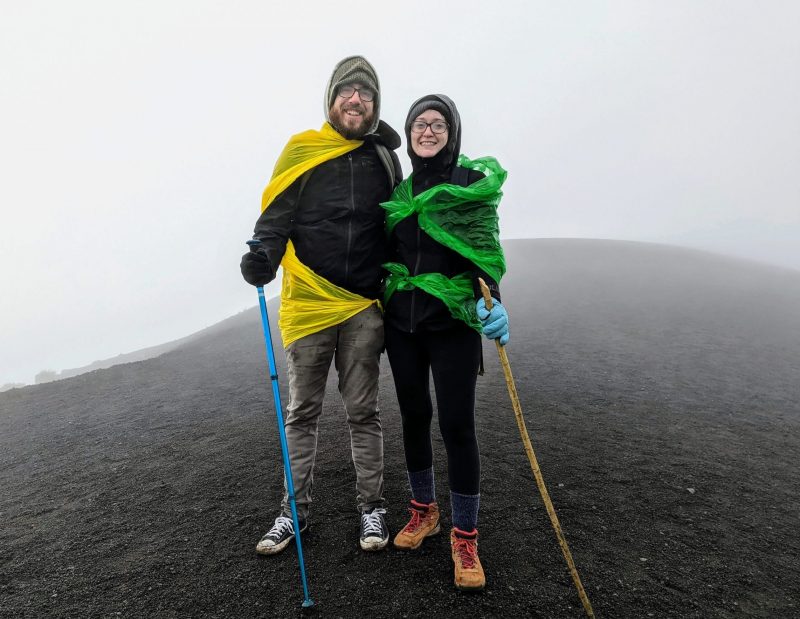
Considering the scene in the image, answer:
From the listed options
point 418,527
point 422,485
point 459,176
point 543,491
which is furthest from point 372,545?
point 459,176

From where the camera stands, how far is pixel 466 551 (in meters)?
3.07

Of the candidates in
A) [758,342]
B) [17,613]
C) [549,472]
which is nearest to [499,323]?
[549,472]

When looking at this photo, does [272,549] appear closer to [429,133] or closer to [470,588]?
[470,588]

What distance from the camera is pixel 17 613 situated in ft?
9.64

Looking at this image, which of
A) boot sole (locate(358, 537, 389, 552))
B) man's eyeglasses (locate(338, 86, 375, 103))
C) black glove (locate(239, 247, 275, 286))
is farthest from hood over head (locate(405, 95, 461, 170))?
boot sole (locate(358, 537, 389, 552))

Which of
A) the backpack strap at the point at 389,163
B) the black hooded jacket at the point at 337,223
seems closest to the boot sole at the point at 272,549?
the black hooded jacket at the point at 337,223

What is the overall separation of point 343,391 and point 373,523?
1.05 m

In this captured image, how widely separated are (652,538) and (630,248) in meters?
25.8

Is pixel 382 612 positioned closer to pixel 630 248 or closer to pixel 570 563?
pixel 570 563

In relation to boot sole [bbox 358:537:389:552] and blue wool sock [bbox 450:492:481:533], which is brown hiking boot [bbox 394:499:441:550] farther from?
blue wool sock [bbox 450:492:481:533]

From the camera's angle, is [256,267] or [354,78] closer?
[256,267]

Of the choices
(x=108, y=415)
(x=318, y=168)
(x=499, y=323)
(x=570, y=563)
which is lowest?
(x=108, y=415)

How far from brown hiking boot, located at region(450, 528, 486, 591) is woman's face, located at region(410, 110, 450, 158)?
8.67ft

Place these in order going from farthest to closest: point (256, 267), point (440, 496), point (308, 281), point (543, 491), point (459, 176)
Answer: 1. point (440, 496)
2. point (308, 281)
3. point (256, 267)
4. point (459, 176)
5. point (543, 491)
